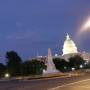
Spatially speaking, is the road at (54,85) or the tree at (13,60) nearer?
the road at (54,85)

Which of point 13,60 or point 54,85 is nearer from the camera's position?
point 54,85

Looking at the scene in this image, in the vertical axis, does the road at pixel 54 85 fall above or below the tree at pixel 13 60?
below

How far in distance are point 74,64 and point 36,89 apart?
13579 cm

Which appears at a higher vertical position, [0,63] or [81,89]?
[0,63]

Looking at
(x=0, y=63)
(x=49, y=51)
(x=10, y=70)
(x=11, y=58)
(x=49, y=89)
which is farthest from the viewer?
(x=0, y=63)

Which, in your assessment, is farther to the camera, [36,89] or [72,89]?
[36,89]

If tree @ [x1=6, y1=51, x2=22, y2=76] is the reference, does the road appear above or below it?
below

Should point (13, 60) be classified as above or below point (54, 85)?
above

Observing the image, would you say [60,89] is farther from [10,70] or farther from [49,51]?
[10,70]

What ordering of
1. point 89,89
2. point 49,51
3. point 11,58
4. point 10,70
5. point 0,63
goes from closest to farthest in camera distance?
point 89,89 < point 49,51 < point 10,70 < point 11,58 < point 0,63

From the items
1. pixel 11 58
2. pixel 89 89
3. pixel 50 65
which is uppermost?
pixel 11 58

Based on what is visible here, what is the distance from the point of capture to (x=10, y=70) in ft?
354

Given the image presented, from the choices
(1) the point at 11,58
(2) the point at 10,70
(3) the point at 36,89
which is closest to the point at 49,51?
(2) the point at 10,70

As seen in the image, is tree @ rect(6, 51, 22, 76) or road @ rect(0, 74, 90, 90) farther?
tree @ rect(6, 51, 22, 76)
